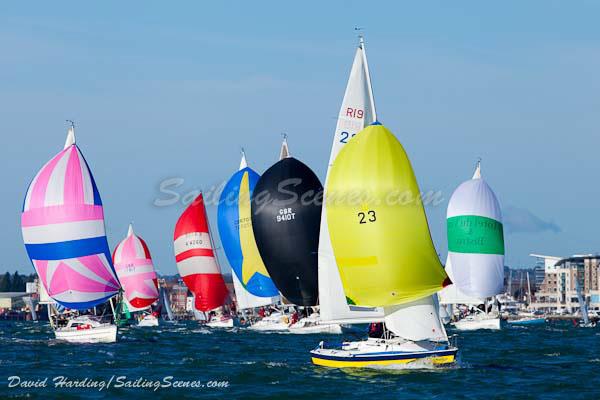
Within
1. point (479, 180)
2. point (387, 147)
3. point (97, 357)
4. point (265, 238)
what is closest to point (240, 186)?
point (479, 180)

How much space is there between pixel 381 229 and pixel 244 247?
35.2m

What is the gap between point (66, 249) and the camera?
55.4m

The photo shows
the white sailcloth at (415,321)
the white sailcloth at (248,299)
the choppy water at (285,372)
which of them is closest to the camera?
the choppy water at (285,372)

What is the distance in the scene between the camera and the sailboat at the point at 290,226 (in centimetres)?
5334

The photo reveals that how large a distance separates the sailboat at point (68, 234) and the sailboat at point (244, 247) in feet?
60.1

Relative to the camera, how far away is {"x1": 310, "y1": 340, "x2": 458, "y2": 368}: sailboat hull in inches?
1545

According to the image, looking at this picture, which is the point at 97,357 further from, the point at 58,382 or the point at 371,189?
the point at 371,189

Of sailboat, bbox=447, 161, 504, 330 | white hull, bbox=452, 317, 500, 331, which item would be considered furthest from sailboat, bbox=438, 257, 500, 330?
sailboat, bbox=447, 161, 504, 330

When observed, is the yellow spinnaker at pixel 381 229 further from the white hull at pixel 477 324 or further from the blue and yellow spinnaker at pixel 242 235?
the white hull at pixel 477 324

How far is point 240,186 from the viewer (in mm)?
77125

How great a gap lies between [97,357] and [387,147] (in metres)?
17.2

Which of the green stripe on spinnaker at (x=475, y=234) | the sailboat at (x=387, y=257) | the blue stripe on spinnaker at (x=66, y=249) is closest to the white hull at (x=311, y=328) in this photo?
the green stripe on spinnaker at (x=475, y=234)

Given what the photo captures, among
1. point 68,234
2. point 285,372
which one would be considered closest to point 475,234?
point 68,234

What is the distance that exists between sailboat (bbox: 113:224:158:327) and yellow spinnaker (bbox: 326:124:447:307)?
58.6m
